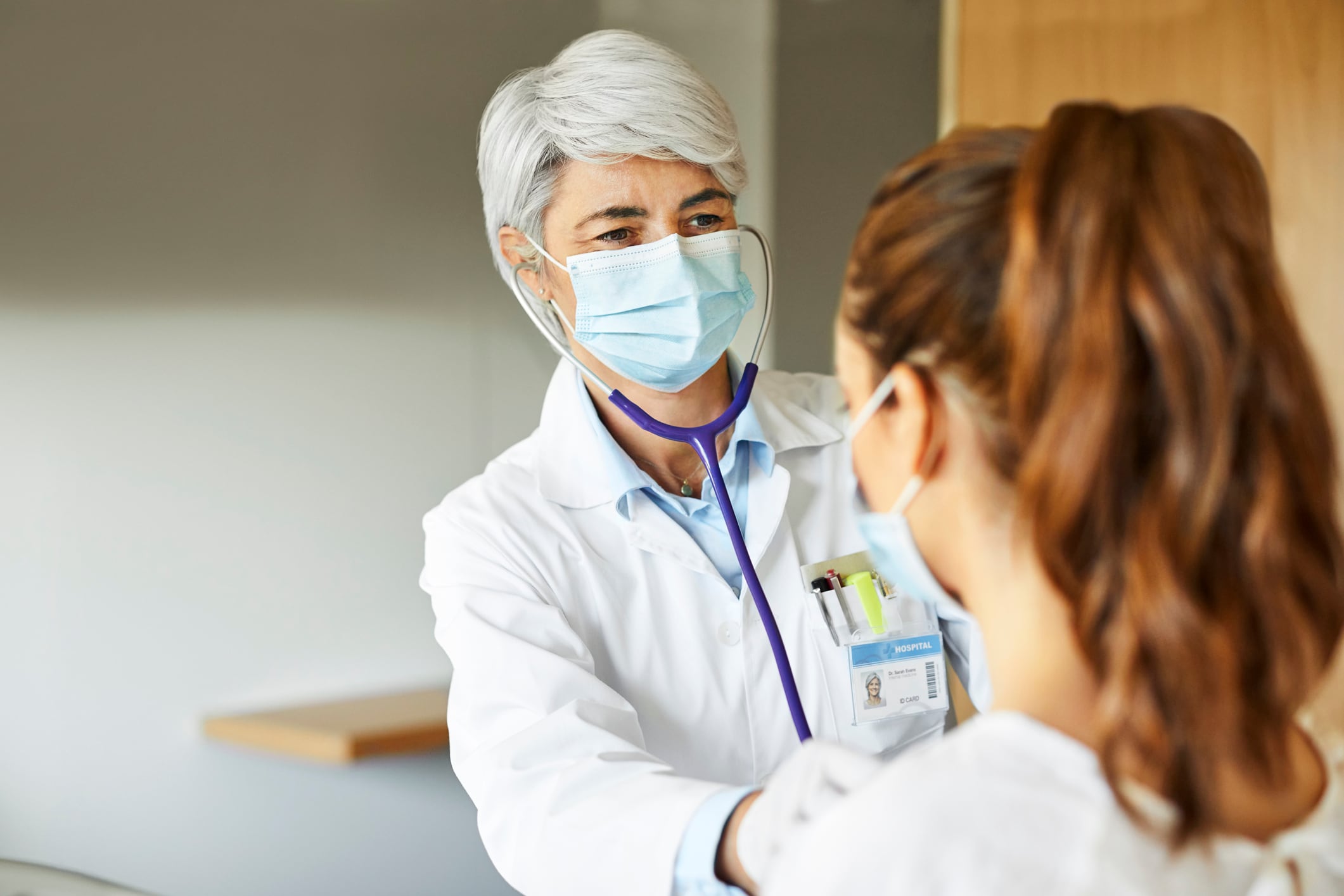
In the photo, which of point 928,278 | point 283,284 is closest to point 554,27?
point 283,284

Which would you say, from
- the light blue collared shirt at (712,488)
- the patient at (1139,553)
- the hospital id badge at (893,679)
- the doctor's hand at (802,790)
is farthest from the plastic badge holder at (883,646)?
the patient at (1139,553)

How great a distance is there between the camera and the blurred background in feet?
6.46

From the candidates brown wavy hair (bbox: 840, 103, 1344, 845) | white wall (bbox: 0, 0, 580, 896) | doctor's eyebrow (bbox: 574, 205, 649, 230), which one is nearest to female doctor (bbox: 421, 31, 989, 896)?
doctor's eyebrow (bbox: 574, 205, 649, 230)

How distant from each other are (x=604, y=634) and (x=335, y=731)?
44.1 inches

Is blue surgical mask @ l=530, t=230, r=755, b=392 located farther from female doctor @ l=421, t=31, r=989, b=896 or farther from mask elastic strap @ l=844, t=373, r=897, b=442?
mask elastic strap @ l=844, t=373, r=897, b=442

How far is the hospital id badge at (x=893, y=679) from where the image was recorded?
4.19 feet

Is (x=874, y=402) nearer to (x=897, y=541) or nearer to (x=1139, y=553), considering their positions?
(x=897, y=541)

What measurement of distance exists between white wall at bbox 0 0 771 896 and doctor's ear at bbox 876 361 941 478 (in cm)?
175

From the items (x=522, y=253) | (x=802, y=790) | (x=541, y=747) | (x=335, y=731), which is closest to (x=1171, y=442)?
(x=802, y=790)

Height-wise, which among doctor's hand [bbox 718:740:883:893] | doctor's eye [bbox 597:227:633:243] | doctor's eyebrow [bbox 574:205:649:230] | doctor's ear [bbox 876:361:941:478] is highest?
doctor's eyebrow [bbox 574:205:649:230]

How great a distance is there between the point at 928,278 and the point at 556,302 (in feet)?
2.62

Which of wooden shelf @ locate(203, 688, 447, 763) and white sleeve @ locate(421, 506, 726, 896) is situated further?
wooden shelf @ locate(203, 688, 447, 763)

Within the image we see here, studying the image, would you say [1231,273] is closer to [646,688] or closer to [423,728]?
[646,688]

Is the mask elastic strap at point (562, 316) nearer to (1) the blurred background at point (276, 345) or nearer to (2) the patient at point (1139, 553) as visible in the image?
(2) the patient at point (1139, 553)
